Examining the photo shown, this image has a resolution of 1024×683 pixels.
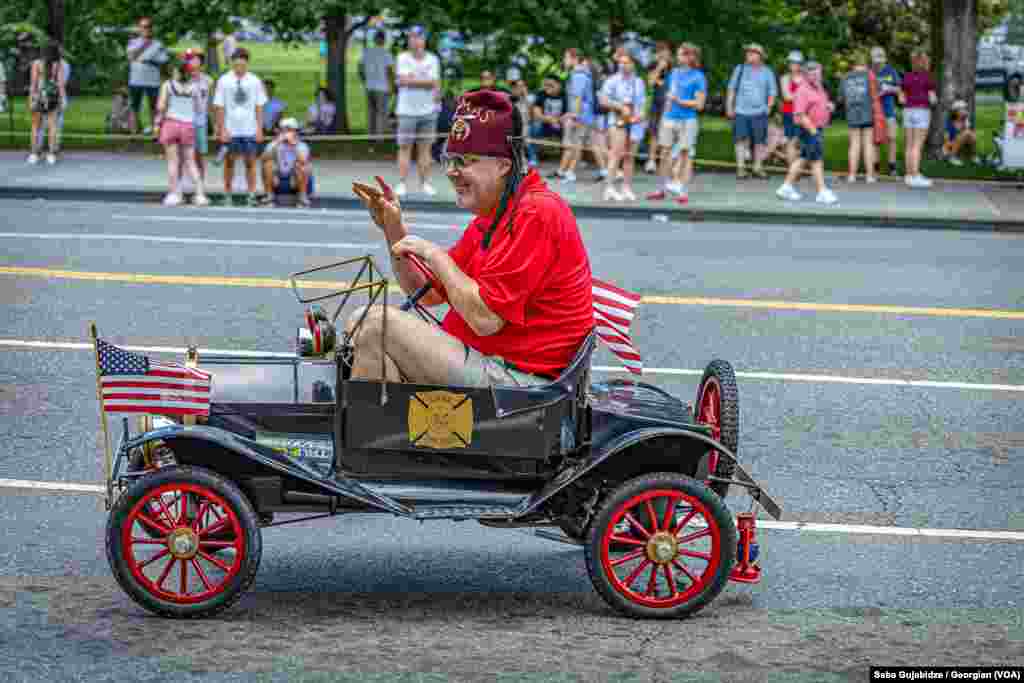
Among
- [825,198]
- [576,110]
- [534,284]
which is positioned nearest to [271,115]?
[576,110]

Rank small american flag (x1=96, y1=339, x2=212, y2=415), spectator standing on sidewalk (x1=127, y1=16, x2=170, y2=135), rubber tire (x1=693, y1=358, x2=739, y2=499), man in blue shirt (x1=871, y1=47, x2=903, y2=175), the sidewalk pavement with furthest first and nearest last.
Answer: spectator standing on sidewalk (x1=127, y1=16, x2=170, y2=135), man in blue shirt (x1=871, y1=47, x2=903, y2=175), the sidewalk pavement, rubber tire (x1=693, y1=358, x2=739, y2=499), small american flag (x1=96, y1=339, x2=212, y2=415)

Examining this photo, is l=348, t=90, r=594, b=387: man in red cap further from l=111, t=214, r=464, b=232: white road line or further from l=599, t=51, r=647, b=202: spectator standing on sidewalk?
l=599, t=51, r=647, b=202: spectator standing on sidewalk

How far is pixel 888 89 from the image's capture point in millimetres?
23656

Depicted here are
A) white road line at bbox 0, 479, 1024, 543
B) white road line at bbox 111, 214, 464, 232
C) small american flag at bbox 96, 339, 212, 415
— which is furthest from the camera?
white road line at bbox 111, 214, 464, 232

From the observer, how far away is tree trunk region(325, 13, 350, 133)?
87.6 feet

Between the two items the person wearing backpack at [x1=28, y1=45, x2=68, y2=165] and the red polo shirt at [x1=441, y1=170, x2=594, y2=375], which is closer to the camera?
the red polo shirt at [x1=441, y1=170, x2=594, y2=375]

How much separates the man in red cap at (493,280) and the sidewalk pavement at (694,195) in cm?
1326

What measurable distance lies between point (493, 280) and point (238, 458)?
1.08 meters

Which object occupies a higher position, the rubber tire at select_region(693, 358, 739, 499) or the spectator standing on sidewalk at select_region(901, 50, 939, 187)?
the spectator standing on sidewalk at select_region(901, 50, 939, 187)

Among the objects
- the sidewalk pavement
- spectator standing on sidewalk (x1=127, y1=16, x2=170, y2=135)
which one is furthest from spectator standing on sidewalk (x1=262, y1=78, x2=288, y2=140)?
spectator standing on sidewalk (x1=127, y1=16, x2=170, y2=135)

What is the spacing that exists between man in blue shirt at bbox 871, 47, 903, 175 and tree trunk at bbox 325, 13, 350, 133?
8.79 meters

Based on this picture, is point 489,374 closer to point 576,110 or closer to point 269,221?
point 269,221

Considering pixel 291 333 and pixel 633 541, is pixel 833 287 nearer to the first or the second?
pixel 291 333

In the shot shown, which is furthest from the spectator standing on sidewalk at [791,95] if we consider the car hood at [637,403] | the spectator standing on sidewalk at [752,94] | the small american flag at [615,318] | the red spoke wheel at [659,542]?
the red spoke wheel at [659,542]
